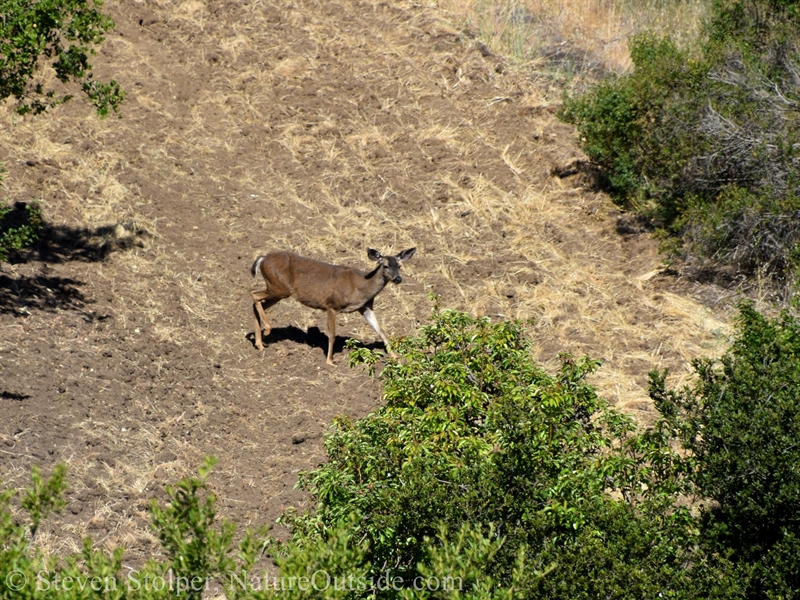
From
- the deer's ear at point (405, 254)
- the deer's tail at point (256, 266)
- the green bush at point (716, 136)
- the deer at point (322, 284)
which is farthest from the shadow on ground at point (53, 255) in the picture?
the green bush at point (716, 136)

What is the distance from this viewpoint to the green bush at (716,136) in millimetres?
16250

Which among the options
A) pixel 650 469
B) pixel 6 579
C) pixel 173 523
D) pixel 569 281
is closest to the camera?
pixel 6 579

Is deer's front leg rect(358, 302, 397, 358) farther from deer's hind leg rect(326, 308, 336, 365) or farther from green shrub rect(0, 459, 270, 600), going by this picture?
green shrub rect(0, 459, 270, 600)

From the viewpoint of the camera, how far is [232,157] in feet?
61.2

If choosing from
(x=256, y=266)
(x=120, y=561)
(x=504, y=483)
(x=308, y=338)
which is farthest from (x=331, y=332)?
(x=120, y=561)

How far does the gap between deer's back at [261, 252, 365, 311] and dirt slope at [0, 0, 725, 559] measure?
32.2 inches

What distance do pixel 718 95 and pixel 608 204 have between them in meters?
2.96

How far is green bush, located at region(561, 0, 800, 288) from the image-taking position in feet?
53.3

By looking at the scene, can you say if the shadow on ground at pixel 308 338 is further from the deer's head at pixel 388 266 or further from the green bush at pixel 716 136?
the green bush at pixel 716 136

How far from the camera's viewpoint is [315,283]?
531 inches

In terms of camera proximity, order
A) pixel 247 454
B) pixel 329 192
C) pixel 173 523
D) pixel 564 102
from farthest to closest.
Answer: pixel 564 102, pixel 329 192, pixel 247 454, pixel 173 523

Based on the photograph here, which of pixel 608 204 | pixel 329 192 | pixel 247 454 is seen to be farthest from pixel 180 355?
pixel 608 204

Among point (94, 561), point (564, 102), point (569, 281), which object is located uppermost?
point (94, 561)

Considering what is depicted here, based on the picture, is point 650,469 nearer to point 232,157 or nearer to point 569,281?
point 569,281
